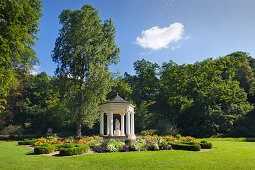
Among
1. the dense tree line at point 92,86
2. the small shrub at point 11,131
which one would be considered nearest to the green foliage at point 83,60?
the dense tree line at point 92,86

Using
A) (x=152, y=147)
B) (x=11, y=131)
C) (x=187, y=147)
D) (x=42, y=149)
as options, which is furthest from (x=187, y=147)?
(x=11, y=131)

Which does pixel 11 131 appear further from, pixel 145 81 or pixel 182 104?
pixel 182 104

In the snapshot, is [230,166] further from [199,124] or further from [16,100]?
[16,100]

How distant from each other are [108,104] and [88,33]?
1071 cm

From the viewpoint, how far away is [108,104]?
74.7 ft

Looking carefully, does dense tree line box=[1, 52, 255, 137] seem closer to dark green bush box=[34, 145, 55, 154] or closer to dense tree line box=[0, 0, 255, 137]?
dense tree line box=[0, 0, 255, 137]

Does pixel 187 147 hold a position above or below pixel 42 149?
below

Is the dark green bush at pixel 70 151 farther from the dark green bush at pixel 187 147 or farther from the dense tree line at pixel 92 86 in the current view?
the dark green bush at pixel 187 147

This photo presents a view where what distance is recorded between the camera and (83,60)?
26.2 metres

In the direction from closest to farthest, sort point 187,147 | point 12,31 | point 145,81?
point 12,31
point 187,147
point 145,81

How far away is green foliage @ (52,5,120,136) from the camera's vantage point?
25.2 m

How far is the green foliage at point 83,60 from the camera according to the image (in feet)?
82.7

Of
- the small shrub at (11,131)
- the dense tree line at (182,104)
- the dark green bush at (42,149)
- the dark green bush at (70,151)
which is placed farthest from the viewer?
the small shrub at (11,131)

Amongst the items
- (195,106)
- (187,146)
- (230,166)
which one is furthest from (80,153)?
(195,106)
